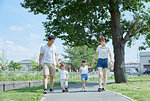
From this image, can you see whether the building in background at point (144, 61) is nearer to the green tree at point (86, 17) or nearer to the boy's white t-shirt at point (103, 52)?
the green tree at point (86, 17)

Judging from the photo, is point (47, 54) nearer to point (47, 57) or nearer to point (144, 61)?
point (47, 57)

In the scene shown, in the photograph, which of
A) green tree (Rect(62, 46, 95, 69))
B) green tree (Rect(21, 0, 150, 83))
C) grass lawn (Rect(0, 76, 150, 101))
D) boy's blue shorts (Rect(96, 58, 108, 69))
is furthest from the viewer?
green tree (Rect(62, 46, 95, 69))

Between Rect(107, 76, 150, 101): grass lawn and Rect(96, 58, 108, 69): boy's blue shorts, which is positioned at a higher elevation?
Rect(96, 58, 108, 69): boy's blue shorts

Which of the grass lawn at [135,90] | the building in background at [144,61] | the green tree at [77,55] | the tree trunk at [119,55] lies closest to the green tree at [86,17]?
the tree trunk at [119,55]

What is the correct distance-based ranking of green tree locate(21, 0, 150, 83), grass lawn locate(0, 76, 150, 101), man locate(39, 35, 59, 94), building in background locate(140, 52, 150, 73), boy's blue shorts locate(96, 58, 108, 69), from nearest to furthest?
grass lawn locate(0, 76, 150, 101) < man locate(39, 35, 59, 94) < boy's blue shorts locate(96, 58, 108, 69) < green tree locate(21, 0, 150, 83) < building in background locate(140, 52, 150, 73)

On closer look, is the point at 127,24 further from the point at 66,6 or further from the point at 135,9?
the point at 66,6

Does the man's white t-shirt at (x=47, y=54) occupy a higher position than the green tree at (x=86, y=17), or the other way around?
the green tree at (x=86, y=17)

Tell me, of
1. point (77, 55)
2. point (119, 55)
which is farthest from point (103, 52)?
point (77, 55)

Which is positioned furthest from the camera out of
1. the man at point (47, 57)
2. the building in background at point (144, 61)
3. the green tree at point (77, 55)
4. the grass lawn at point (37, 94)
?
the building in background at point (144, 61)

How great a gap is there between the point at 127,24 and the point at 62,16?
6.29 m

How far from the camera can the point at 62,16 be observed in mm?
15273

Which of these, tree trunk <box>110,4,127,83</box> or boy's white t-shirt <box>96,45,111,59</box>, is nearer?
boy's white t-shirt <box>96,45,111,59</box>

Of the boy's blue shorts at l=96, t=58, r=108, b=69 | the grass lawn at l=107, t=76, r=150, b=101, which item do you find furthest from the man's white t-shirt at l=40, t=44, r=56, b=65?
the grass lawn at l=107, t=76, r=150, b=101

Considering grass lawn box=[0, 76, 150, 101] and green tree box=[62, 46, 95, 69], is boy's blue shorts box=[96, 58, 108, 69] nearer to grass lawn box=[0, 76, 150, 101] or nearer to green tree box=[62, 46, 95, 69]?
grass lawn box=[0, 76, 150, 101]
